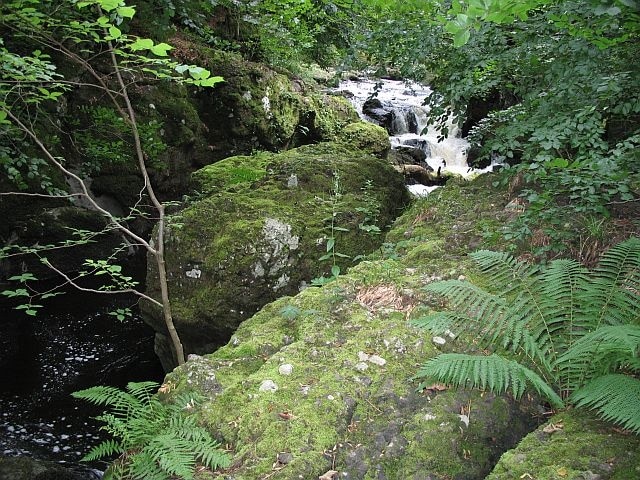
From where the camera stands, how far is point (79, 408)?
19.1ft

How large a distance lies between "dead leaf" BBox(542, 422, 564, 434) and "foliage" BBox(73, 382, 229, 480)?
1.71m

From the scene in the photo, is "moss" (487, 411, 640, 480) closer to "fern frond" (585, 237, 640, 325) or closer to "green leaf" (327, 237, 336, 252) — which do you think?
"fern frond" (585, 237, 640, 325)

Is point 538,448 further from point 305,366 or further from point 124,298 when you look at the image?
point 124,298

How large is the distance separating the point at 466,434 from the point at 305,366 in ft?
3.54

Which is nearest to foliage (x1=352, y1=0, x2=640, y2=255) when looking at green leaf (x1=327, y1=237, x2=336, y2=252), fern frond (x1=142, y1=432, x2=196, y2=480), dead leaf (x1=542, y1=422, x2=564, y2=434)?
dead leaf (x1=542, y1=422, x2=564, y2=434)

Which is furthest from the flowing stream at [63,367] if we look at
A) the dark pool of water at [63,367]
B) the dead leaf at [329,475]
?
the dead leaf at [329,475]

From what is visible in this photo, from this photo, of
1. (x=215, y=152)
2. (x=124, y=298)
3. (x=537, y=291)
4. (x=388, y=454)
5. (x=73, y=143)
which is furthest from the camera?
(x=215, y=152)

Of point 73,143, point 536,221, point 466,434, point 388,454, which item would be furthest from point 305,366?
point 73,143

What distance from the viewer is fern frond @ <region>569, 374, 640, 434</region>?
2059 mm

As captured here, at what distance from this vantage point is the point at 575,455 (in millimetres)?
2170

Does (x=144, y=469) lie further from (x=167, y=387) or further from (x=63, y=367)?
(x=63, y=367)

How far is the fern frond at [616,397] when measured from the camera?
2059 mm

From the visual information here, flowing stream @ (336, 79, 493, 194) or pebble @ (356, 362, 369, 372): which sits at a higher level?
flowing stream @ (336, 79, 493, 194)

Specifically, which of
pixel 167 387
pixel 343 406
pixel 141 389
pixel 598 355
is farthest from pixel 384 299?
pixel 141 389
